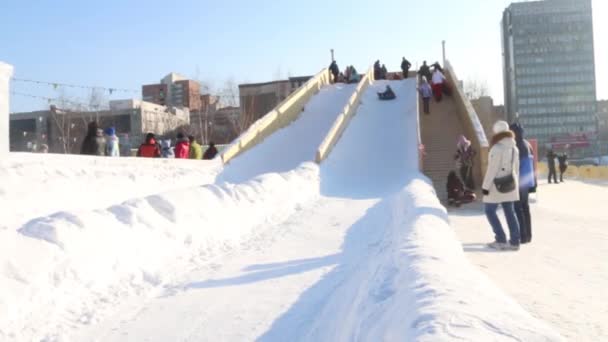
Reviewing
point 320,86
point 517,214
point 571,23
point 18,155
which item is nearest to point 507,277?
point 517,214

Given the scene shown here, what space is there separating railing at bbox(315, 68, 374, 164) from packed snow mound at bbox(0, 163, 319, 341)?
28.0ft

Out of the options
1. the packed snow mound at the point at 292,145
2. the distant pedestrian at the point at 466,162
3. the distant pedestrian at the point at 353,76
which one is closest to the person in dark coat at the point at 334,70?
the distant pedestrian at the point at 353,76

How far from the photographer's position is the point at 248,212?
841 centimetres

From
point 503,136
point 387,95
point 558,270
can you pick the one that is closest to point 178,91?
point 387,95

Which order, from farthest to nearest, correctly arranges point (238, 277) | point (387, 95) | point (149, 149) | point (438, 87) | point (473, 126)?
point (387, 95) → point (438, 87) → point (473, 126) → point (149, 149) → point (238, 277)

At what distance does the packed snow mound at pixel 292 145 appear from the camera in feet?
53.4

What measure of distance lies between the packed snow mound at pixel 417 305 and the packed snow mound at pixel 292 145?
1020 centimetres

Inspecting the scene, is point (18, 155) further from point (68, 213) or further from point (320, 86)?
point (320, 86)

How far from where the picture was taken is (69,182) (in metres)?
8.08

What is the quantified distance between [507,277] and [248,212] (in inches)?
166

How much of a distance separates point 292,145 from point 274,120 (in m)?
1.65

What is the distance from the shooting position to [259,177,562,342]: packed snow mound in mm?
2266

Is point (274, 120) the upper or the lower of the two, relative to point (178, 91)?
lower

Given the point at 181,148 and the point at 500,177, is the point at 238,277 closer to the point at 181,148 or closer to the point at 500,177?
the point at 500,177
